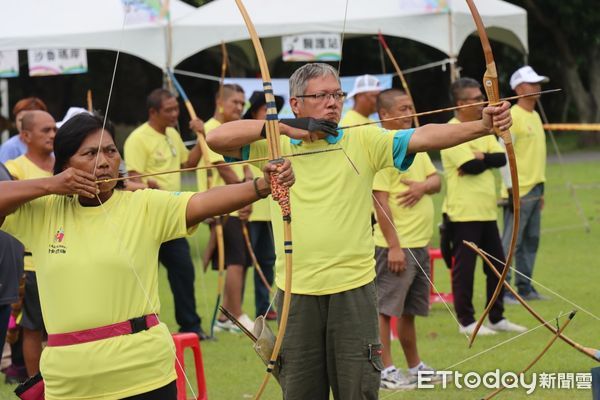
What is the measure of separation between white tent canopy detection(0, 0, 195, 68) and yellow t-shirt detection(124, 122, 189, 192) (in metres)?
2.92

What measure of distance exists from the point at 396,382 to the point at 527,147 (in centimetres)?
309

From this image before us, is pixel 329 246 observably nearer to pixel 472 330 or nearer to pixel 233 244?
pixel 472 330

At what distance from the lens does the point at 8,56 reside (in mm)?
11117

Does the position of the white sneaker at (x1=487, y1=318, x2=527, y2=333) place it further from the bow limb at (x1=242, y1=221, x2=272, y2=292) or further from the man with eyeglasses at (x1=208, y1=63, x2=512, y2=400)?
the man with eyeglasses at (x1=208, y1=63, x2=512, y2=400)

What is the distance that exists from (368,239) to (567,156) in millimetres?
20977

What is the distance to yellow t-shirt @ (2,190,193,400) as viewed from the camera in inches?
133

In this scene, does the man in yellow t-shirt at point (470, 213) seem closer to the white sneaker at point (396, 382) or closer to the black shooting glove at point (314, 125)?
the white sneaker at point (396, 382)

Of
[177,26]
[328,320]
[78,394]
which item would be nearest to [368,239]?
[328,320]

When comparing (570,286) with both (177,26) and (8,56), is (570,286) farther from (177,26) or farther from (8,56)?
(8,56)

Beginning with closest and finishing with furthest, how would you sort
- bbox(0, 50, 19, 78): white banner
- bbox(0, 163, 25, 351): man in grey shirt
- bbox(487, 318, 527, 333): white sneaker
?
bbox(0, 163, 25, 351): man in grey shirt → bbox(487, 318, 527, 333): white sneaker → bbox(0, 50, 19, 78): white banner

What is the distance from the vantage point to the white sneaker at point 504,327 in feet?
24.2

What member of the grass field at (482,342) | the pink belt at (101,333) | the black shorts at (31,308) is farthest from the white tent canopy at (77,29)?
the pink belt at (101,333)

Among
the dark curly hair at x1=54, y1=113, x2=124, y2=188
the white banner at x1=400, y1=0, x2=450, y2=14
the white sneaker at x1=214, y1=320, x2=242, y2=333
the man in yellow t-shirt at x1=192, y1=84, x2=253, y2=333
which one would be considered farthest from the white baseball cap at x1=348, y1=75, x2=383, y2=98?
the white banner at x1=400, y1=0, x2=450, y2=14

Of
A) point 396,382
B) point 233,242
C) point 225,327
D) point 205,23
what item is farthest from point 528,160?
point 205,23
